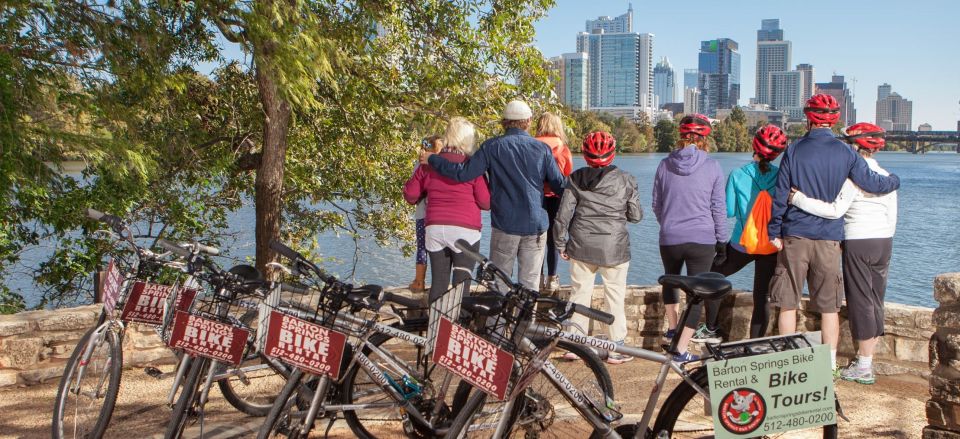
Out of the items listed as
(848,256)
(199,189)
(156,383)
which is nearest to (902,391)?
(848,256)

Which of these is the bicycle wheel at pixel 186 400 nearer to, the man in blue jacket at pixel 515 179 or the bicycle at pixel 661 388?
the bicycle at pixel 661 388

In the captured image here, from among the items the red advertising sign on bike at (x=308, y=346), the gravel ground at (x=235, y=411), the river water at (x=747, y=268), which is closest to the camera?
the red advertising sign on bike at (x=308, y=346)

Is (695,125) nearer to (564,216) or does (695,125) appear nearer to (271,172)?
(564,216)

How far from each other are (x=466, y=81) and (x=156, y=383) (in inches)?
245

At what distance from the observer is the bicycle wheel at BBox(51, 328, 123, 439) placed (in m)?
4.09

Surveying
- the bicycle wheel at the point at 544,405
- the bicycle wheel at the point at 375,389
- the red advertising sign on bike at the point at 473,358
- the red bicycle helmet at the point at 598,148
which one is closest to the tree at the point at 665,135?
the red bicycle helmet at the point at 598,148

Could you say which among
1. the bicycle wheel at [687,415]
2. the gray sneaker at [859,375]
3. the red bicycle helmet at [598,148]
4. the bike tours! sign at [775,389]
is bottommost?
the gray sneaker at [859,375]

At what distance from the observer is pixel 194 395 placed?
12.3 feet

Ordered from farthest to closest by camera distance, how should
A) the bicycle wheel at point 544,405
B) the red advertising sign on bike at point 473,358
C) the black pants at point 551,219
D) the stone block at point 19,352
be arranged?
the black pants at point 551,219
the stone block at point 19,352
the bicycle wheel at point 544,405
the red advertising sign on bike at point 473,358

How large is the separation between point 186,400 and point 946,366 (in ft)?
11.1

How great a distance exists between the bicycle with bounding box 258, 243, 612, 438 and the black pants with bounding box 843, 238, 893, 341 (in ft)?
7.83

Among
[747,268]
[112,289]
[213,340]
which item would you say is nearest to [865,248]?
[213,340]

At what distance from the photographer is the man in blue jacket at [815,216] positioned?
5.04 m

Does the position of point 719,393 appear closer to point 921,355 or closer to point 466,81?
point 921,355
